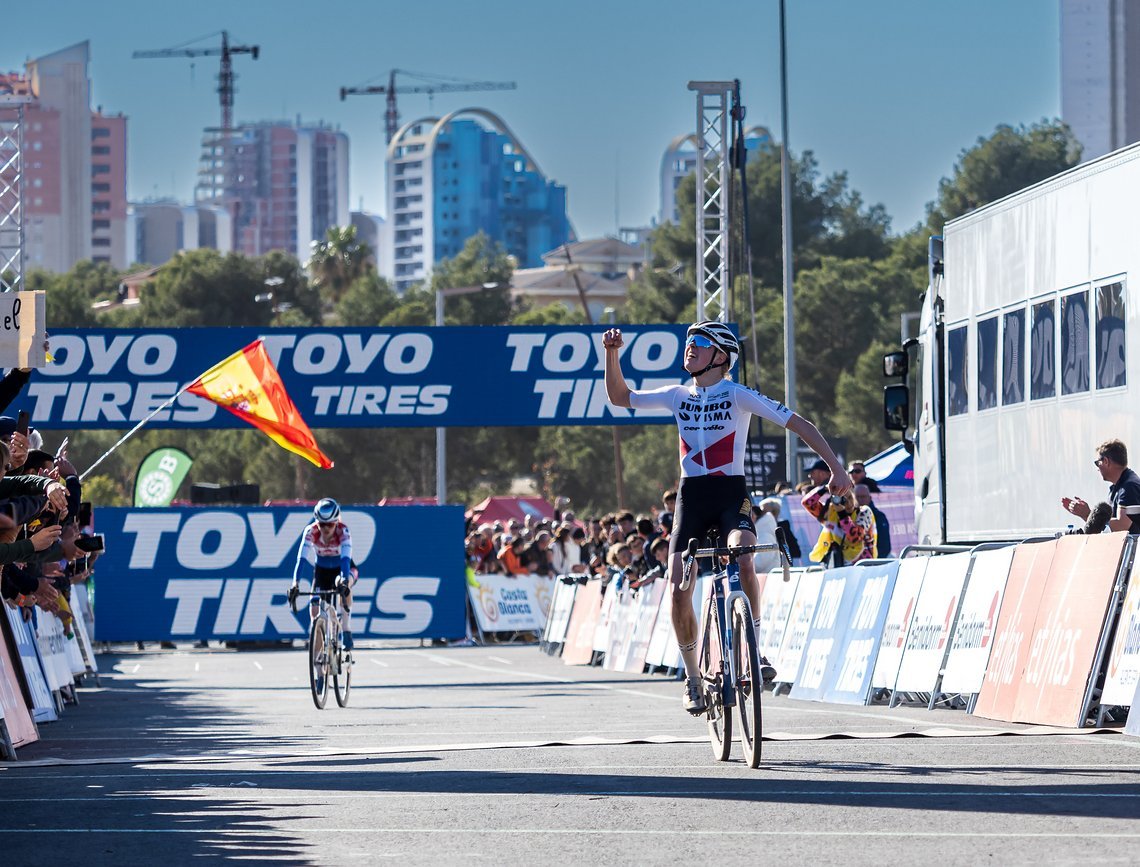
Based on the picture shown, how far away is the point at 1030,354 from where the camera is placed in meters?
16.9

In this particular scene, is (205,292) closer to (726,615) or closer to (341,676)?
(341,676)

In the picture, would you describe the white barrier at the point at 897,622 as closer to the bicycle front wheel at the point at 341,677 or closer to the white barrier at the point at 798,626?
the white barrier at the point at 798,626

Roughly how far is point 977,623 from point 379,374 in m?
17.7

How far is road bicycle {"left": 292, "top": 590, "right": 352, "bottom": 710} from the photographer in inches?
713

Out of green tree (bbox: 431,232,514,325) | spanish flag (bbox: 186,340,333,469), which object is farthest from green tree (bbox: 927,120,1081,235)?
spanish flag (bbox: 186,340,333,469)

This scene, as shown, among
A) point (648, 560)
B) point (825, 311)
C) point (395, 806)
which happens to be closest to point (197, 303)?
point (825, 311)

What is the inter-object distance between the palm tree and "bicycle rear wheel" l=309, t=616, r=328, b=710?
10259cm

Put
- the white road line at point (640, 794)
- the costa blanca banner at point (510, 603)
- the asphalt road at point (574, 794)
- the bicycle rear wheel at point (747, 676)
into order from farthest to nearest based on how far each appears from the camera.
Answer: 1. the costa blanca banner at point (510, 603)
2. the bicycle rear wheel at point (747, 676)
3. the white road line at point (640, 794)
4. the asphalt road at point (574, 794)

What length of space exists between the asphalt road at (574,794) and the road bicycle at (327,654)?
9.20 ft

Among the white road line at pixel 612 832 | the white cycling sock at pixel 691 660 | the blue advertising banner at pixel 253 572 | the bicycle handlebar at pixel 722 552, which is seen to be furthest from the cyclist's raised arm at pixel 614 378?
the blue advertising banner at pixel 253 572

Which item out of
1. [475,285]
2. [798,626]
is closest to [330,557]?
[798,626]

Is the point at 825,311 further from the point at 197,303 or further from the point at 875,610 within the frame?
the point at 875,610

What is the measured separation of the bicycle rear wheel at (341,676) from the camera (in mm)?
18391

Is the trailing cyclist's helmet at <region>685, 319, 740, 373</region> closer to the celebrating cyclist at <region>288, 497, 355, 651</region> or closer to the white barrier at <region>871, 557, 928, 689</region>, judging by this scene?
the white barrier at <region>871, 557, 928, 689</region>
